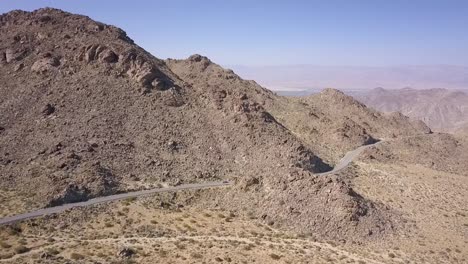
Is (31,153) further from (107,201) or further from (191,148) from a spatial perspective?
(191,148)

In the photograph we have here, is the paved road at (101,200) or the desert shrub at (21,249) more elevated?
the paved road at (101,200)

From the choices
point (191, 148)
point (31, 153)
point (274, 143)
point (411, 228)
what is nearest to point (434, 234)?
point (411, 228)

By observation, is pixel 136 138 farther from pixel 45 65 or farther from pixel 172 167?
pixel 45 65

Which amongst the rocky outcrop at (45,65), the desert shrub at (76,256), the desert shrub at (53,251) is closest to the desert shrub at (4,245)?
the desert shrub at (53,251)

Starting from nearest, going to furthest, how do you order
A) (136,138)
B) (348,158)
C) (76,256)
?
(76,256) → (136,138) → (348,158)

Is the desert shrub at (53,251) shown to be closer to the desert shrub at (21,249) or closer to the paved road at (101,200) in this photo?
the desert shrub at (21,249)

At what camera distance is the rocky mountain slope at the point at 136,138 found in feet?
155

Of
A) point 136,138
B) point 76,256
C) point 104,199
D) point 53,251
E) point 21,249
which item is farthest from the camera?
point 136,138

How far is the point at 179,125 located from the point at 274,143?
546 inches

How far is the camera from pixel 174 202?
50.7m

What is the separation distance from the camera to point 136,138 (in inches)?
2402

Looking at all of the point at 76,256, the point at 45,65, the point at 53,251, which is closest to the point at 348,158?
the point at 45,65

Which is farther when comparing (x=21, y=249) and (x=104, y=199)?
(x=104, y=199)

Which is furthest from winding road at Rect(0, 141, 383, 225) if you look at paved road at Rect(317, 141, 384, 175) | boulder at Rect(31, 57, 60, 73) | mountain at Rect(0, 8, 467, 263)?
boulder at Rect(31, 57, 60, 73)
